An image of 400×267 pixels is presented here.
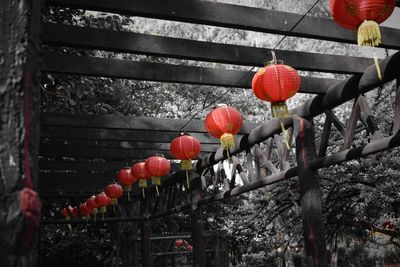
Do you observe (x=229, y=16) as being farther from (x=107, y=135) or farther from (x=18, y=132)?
(x=107, y=135)

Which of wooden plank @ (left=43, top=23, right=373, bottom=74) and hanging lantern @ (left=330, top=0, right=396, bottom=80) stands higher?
wooden plank @ (left=43, top=23, right=373, bottom=74)

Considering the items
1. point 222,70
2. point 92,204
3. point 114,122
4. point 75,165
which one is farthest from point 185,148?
point 92,204

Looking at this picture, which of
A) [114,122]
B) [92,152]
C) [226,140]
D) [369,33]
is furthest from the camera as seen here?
[92,152]

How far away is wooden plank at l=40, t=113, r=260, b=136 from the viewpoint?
612 centimetres

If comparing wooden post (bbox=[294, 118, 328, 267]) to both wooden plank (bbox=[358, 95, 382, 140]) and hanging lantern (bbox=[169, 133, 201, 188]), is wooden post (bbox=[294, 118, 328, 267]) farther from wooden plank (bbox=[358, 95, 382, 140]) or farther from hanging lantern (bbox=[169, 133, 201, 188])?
hanging lantern (bbox=[169, 133, 201, 188])

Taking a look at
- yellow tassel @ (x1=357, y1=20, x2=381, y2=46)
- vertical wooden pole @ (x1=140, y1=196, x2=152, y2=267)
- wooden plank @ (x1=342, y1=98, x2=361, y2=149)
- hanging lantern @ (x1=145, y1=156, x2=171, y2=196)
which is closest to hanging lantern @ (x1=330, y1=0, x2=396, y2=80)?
yellow tassel @ (x1=357, y1=20, x2=381, y2=46)

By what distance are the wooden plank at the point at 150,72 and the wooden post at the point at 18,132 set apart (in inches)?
123

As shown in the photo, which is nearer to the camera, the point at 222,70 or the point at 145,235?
the point at 222,70

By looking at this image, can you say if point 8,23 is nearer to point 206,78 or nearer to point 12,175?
point 12,175

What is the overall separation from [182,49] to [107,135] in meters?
3.64

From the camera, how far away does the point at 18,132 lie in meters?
1.03

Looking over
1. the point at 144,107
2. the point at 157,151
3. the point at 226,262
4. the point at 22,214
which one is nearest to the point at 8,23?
the point at 22,214

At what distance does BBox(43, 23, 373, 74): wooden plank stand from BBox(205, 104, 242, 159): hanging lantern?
2.76ft

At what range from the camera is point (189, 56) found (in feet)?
13.4
